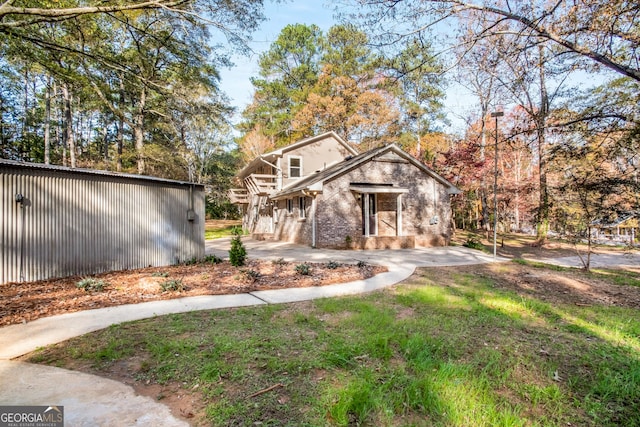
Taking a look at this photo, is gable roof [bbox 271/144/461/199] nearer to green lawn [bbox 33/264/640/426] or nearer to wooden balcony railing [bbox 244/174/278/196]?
wooden balcony railing [bbox 244/174/278/196]

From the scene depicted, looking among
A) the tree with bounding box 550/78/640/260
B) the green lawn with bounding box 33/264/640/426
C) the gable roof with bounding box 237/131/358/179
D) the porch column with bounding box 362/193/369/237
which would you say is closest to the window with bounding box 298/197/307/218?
the porch column with bounding box 362/193/369/237

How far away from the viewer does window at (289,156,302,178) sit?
2109 centimetres

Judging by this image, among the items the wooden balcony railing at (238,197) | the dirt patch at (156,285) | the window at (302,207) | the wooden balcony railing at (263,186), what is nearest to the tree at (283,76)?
the wooden balcony railing at (238,197)

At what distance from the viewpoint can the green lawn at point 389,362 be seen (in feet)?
8.02

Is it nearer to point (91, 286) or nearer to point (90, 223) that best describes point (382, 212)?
point (90, 223)

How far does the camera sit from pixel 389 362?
3.20 meters

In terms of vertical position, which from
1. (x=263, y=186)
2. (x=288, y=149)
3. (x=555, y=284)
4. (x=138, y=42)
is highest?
(x=138, y=42)

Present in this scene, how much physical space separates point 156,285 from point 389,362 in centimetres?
515

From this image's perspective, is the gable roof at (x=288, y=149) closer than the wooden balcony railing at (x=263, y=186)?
No

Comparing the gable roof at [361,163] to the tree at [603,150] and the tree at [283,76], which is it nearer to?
the tree at [603,150]

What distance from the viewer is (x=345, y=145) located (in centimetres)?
2248

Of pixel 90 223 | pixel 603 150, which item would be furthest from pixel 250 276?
pixel 603 150

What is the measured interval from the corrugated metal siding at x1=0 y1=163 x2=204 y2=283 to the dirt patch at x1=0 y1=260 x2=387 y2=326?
0.43m

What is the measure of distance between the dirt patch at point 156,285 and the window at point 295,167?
1251cm
